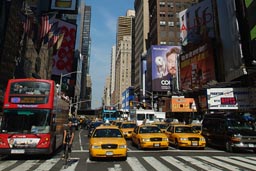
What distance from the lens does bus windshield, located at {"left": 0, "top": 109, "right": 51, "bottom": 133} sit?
545 inches

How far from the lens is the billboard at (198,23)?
A: 6353cm

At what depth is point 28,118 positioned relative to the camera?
46.0ft

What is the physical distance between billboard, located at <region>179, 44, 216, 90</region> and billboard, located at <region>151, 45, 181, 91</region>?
29228 mm

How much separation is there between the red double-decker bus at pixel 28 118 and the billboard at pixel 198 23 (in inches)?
2008

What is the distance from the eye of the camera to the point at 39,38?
58.9 meters

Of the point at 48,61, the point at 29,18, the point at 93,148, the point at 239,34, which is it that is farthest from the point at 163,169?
the point at 48,61

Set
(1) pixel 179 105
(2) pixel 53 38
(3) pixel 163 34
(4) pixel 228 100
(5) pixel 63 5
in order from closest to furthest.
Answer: (4) pixel 228 100 → (1) pixel 179 105 → (2) pixel 53 38 → (5) pixel 63 5 → (3) pixel 163 34

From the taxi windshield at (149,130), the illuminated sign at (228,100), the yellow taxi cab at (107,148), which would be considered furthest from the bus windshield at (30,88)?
the illuminated sign at (228,100)

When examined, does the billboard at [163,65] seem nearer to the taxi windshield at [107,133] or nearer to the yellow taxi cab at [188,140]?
the yellow taxi cab at [188,140]

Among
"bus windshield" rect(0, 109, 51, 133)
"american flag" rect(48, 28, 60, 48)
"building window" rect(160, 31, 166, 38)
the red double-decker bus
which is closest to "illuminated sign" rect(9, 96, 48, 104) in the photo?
the red double-decker bus

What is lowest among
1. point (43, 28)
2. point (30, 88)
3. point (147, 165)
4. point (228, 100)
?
point (147, 165)

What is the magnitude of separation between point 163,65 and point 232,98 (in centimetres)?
6480

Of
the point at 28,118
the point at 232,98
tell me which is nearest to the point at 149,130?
the point at 28,118

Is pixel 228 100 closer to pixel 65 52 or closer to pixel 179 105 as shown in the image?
pixel 179 105
